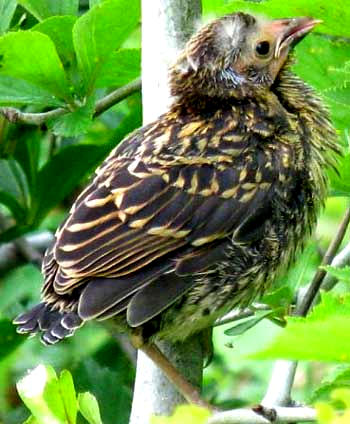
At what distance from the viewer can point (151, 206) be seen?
328cm

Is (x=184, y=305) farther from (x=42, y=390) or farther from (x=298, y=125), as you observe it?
(x=42, y=390)

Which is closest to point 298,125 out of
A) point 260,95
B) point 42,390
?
point 260,95

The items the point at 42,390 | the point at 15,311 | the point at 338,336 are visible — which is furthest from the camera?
the point at 15,311

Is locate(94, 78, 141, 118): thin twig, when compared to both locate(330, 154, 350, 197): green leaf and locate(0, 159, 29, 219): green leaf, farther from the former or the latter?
locate(0, 159, 29, 219): green leaf

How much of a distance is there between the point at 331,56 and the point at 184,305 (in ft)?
2.54

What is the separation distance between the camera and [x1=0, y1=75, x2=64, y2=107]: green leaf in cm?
349

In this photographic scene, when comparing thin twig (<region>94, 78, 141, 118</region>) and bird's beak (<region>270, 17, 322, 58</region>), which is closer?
bird's beak (<region>270, 17, 322, 58</region>)

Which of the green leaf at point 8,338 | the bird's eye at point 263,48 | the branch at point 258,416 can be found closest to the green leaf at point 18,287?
the green leaf at point 8,338

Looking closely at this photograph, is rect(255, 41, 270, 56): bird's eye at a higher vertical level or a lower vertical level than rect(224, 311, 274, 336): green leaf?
higher

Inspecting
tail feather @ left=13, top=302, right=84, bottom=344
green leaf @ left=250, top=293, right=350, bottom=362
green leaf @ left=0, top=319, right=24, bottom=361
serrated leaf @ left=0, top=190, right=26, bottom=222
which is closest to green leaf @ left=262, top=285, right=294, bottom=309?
tail feather @ left=13, top=302, right=84, bottom=344

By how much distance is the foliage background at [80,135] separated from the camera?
3184 mm

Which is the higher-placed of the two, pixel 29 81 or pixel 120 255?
pixel 29 81

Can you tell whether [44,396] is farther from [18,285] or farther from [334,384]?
[18,285]

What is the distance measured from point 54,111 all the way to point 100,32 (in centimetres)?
31
